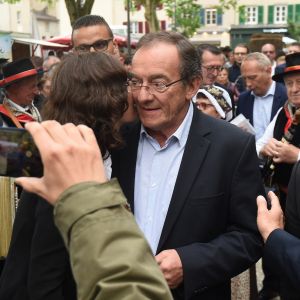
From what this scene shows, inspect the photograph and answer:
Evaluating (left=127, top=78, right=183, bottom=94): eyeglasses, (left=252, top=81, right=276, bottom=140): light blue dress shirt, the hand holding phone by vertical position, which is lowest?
(left=252, top=81, right=276, bottom=140): light blue dress shirt

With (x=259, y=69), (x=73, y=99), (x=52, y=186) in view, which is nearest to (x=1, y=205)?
(x=73, y=99)

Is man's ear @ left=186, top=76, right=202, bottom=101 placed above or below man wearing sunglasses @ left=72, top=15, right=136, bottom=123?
below

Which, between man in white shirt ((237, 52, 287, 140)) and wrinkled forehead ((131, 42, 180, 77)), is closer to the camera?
wrinkled forehead ((131, 42, 180, 77))

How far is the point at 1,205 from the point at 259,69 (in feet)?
12.0

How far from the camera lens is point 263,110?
19.1 ft

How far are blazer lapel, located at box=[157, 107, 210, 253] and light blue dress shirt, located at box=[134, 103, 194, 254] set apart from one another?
4cm

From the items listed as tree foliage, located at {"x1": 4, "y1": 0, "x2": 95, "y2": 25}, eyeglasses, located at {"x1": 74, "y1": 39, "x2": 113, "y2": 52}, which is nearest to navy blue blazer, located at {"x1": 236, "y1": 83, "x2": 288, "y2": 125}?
eyeglasses, located at {"x1": 74, "y1": 39, "x2": 113, "y2": 52}

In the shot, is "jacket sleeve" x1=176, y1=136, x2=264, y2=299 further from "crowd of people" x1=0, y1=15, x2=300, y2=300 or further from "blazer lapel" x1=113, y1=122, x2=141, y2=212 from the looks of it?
"blazer lapel" x1=113, y1=122, x2=141, y2=212

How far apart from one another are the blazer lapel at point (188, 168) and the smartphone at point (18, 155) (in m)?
1.12

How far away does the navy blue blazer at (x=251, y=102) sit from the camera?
5.73 m

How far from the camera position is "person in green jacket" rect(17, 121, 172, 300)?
97 cm

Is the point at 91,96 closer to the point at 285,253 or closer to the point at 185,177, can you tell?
the point at 185,177

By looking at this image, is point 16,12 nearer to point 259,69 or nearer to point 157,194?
point 259,69

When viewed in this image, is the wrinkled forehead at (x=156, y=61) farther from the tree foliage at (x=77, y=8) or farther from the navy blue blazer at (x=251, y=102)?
the tree foliage at (x=77, y=8)
